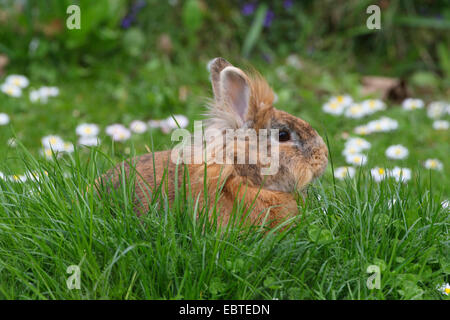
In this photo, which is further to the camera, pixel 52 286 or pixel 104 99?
pixel 104 99

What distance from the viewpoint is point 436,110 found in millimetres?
6137

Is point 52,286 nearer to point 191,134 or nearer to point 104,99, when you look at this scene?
point 191,134

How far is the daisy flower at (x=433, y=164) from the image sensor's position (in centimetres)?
479

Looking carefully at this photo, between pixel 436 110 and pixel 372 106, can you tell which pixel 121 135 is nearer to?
pixel 372 106

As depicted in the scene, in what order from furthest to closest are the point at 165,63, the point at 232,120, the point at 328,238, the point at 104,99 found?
the point at 165,63
the point at 104,99
the point at 232,120
the point at 328,238

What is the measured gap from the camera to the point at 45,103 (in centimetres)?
595

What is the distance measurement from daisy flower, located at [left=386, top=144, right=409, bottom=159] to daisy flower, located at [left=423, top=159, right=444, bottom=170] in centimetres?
19

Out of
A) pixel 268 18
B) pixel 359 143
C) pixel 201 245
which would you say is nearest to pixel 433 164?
pixel 359 143

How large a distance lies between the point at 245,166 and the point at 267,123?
0.35m

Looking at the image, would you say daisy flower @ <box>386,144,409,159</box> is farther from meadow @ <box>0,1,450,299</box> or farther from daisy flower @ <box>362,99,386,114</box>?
meadow @ <box>0,1,450,299</box>

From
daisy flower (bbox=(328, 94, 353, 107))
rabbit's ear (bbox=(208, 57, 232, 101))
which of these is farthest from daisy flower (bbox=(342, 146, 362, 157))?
rabbit's ear (bbox=(208, 57, 232, 101))

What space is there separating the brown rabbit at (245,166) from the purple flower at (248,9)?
13.3 feet
